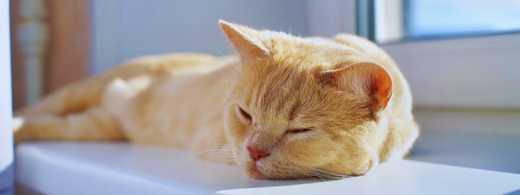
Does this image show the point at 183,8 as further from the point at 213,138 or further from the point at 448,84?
the point at 448,84

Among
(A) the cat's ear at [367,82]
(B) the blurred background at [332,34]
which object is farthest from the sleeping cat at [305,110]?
(B) the blurred background at [332,34]

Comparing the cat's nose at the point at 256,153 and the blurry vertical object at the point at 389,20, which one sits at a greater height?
the blurry vertical object at the point at 389,20

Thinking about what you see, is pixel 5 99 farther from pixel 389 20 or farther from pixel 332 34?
pixel 389 20

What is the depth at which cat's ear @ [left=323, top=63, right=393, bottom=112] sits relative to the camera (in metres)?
0.71

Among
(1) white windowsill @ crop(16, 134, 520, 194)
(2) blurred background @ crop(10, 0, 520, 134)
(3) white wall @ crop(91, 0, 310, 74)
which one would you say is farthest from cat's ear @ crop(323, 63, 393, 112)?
(3) white wall @ crop(91, 0, 310, 74)

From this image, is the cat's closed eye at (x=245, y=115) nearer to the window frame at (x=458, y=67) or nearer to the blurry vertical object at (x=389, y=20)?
the window frame at (x=458, y=67)

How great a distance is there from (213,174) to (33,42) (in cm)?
184

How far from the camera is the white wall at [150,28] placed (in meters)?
1.90

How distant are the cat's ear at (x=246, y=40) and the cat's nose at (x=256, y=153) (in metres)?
0.27

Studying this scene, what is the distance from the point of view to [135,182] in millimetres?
821

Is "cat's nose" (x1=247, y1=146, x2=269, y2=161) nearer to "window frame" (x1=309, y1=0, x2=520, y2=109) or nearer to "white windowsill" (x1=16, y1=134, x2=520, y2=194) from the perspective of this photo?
"white windowsill" (x1=16, y1=134, x2=520, y2=194)

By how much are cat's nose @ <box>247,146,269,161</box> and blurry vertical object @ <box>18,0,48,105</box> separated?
192cm

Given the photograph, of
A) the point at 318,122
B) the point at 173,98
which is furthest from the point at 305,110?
the point at 173,98

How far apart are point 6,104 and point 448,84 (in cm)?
144
